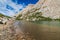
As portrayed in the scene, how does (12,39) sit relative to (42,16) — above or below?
below

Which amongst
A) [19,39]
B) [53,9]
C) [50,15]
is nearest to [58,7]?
[53,9]

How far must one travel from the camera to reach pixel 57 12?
191m

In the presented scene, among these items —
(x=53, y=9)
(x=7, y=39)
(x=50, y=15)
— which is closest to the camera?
Result: (x=7, y=39)

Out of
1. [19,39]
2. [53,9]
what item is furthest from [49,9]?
[19,39]

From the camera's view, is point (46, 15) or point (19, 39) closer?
point (19, 39)

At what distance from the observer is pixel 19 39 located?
2194 cm

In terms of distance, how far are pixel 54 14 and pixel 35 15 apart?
58.9 feet

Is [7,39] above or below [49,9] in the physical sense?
below

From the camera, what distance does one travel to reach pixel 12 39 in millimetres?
21359

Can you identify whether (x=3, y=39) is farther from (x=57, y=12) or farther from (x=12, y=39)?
(x=57, y=12)

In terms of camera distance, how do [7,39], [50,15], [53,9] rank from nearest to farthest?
1. [7,39]
2. [50,15]
3. [53,9]

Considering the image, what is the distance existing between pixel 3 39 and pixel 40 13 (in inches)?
6878

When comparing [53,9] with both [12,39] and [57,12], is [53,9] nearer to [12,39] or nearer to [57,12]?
[57,12]

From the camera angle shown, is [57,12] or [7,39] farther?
[57,12]
